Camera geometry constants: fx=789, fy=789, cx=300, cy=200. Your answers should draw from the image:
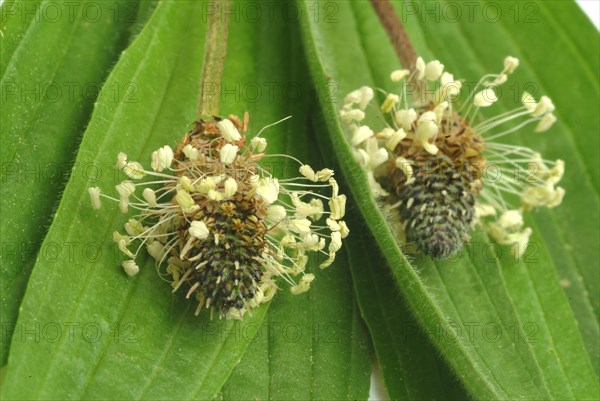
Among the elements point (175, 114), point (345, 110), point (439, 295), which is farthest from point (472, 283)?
point (175, 114)

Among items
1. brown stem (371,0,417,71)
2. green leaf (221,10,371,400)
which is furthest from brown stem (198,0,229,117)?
brown stem (371,0,417,71)

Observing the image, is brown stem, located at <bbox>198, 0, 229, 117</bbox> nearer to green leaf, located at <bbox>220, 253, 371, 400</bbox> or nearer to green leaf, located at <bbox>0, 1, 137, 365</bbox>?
green leaf, located at <bbox>0, 1, 137, 365</bbox>

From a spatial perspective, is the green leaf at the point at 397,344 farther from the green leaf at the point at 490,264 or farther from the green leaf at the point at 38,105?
the green leaf at the point at 38,105

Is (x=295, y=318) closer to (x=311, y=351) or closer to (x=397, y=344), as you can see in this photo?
(x=311, y=351)

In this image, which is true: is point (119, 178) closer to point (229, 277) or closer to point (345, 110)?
point (229, 277)

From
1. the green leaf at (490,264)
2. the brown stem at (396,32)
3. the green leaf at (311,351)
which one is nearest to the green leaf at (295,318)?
the green leaf at (311,351)

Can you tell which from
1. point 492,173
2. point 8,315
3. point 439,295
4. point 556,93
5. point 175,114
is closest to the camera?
point 8,315
